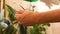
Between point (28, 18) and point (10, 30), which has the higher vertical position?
point (28, 18)

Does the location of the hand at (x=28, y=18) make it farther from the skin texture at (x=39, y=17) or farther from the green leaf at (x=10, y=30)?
the green leaf at (x=10, y=30)

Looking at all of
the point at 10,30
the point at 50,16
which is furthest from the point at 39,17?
the point at 10,30

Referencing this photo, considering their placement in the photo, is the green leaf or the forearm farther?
the green leaf

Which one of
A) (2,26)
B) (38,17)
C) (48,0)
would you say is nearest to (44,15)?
(38,17)

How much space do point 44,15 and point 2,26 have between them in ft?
1.94

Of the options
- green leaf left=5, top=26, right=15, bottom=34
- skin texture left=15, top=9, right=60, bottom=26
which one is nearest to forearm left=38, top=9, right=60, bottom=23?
skin texture left=15, top=9, right=60, bottom=26

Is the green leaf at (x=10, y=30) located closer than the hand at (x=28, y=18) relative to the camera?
No

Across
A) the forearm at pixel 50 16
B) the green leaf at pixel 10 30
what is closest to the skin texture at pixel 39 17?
the forearm at pixel 50 16

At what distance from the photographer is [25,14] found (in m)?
0.59

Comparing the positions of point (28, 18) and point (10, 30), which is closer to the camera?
point (28, 18)

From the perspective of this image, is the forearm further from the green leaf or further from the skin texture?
the green leaf

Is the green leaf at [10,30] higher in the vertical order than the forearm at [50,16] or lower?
lower

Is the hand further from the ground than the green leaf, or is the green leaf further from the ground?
the hand

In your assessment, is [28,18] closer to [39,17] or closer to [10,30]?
[39,17]
